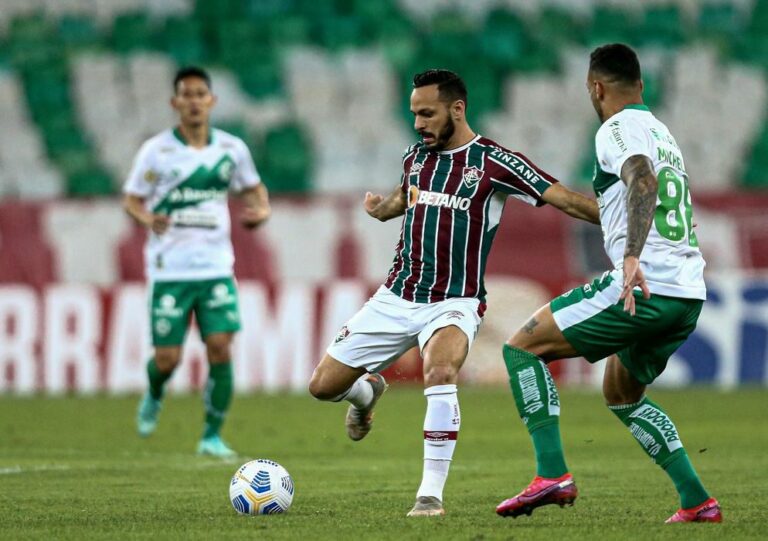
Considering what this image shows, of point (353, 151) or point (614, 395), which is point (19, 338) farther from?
point (614, 395)

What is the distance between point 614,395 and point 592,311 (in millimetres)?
505

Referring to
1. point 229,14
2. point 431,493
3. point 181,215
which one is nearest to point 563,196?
point 431,493

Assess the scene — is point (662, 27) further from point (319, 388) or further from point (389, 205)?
point (319, 388)

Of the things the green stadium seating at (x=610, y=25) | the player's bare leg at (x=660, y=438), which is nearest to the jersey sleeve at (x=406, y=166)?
the player's bare leg at (x=660, y=438)

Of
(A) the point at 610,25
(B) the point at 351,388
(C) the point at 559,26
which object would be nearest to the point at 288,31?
(C) the point at 559,26

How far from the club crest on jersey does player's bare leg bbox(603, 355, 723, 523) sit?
3.64 ft

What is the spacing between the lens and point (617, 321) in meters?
5.88

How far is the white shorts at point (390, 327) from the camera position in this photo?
6785 mm

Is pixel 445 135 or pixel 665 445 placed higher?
pixel 445 135

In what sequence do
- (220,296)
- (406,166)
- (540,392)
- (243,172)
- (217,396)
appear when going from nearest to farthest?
(540,392) < (406,166) < (217,396) < (220,296) < (243,172)

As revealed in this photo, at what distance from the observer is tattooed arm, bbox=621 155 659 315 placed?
5.64 metres

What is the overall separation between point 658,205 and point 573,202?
28.0 inches

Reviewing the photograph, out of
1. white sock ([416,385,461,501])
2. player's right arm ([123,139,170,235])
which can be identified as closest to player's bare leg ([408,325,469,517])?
white sock ([416,385,461,501])

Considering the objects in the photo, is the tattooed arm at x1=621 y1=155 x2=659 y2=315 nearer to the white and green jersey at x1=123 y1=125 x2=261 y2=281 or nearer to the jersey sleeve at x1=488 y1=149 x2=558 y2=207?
the jersey sleeve at x1=488 y1=149 x2=558 y2=207
